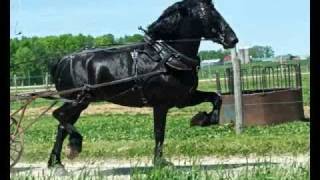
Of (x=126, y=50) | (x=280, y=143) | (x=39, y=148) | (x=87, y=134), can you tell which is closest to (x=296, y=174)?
(x=126, y=50)

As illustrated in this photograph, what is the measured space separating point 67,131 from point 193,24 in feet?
7.36

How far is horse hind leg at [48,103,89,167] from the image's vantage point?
27.8ft

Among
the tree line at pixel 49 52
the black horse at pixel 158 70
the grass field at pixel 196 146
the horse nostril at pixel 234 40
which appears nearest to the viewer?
the grass field at pixel 196 146

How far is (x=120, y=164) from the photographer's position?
9.44 meters

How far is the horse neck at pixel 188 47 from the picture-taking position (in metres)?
8.31

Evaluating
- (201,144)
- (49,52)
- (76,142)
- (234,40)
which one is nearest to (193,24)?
(234,40)

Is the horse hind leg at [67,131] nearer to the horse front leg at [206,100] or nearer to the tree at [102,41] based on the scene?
the tree at [102,41]

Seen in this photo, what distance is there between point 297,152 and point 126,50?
3.05m

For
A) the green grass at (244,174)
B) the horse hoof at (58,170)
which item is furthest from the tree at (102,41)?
the green grass at (244,174)

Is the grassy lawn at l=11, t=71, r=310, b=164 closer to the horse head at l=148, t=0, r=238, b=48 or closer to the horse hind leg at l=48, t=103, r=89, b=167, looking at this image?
the horse hind leg at l=48, t=103, r=89, b=167

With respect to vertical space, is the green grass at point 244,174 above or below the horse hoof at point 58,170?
above

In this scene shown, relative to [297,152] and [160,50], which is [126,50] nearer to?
[160,50]

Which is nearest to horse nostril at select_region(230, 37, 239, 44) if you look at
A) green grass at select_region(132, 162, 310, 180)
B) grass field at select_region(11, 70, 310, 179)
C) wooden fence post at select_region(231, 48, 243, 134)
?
grass field at select_region(11, 70, 310, 179)

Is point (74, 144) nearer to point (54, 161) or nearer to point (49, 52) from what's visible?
point (54, 161)
